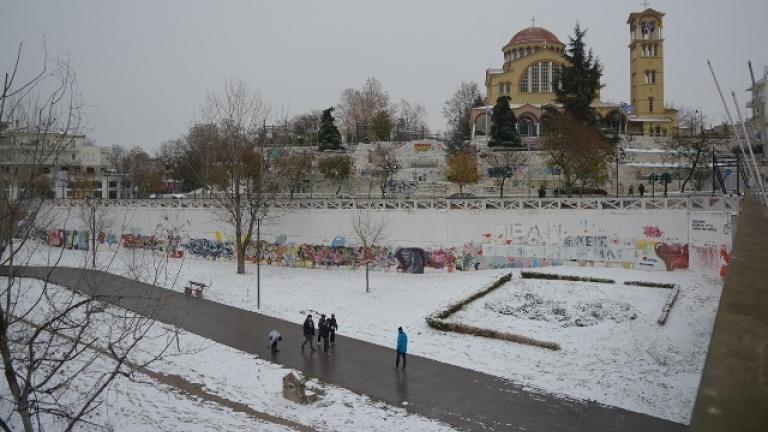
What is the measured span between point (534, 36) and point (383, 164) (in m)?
31.5

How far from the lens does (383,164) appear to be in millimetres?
45781

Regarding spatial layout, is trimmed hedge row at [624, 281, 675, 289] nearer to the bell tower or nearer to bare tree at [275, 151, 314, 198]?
bare tree at [275, 151, 314, 198]

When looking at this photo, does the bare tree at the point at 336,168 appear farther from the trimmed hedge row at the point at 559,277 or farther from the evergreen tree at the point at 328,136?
the trimmed hedge row at the point at 559,277

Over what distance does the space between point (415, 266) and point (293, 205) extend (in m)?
8.03

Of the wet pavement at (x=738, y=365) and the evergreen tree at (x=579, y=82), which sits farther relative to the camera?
the evergreen tree at (x=579, y=82)

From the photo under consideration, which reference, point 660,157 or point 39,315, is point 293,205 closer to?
point 39,315

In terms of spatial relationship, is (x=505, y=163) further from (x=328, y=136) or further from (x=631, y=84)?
(x=631, y=84)

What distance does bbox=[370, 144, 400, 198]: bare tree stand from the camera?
45062 millimetres

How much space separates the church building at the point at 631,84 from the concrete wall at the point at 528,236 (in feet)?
96.7

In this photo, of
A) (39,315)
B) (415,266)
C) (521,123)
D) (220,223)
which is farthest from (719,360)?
(521,123)

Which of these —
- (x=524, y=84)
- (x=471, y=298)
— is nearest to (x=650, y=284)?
(x=471, y=298)

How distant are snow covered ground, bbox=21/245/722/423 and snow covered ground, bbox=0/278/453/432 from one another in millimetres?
2858

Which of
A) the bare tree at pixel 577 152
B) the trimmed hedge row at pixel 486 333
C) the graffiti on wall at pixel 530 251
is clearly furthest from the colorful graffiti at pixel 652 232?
the trimmed hedge row at pixel 486 333

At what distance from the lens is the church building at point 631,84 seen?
57.5 meters
